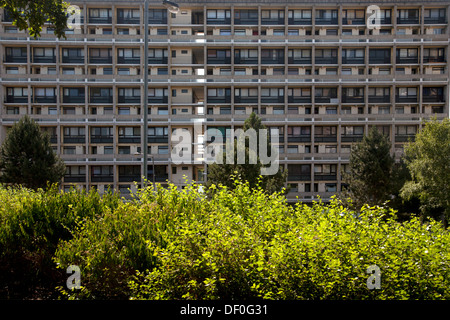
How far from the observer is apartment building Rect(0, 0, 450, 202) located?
46.6m

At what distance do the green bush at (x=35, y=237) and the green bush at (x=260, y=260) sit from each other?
0.91m

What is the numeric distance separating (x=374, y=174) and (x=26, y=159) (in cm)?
3355

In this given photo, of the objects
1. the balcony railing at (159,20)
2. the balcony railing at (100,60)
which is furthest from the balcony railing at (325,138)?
the balcony railing at (100,60)

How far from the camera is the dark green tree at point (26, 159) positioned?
33.1 m

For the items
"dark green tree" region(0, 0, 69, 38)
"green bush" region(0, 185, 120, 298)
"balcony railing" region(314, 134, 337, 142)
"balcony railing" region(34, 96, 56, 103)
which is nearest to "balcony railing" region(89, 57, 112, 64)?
"balcony railing" region(34, 96, 56, 103)

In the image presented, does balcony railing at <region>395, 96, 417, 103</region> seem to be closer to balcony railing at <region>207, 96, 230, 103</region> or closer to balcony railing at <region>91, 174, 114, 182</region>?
balcony railing at <region>207, 96, 230, 103</region>

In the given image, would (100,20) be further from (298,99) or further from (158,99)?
(298,99)

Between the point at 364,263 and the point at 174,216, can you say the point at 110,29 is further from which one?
the point at 364,263

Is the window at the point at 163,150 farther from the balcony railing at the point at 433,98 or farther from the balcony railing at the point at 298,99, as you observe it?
the balcony railing at the point at 433,98

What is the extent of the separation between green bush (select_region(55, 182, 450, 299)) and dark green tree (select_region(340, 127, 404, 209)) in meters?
29.6

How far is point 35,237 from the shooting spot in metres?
7.62

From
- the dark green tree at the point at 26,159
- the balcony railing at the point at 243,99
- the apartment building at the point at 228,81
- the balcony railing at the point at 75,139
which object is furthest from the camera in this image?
the balcony railing at the point at 243,99

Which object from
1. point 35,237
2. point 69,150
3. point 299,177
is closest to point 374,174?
point 299,177
